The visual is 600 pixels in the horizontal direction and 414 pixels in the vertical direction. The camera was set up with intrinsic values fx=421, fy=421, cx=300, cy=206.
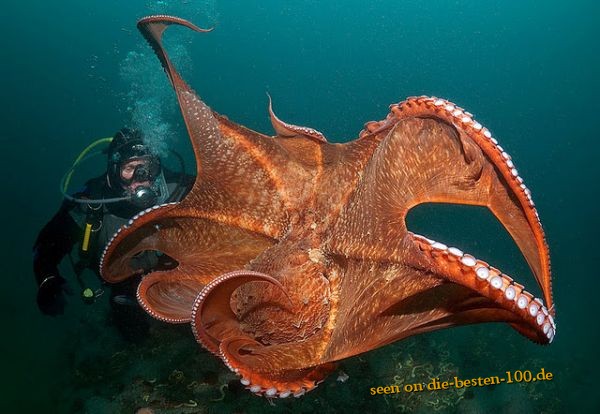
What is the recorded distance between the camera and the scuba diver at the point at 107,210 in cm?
598

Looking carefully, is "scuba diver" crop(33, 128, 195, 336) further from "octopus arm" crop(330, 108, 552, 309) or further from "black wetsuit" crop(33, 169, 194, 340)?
"octopus arm" crop(330, 108, 552, 309)

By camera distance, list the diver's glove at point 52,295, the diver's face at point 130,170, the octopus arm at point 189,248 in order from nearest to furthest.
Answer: the octopus arm at point 189,248 < the diver's face at point 130,170 < the diver's glove at point 52,295

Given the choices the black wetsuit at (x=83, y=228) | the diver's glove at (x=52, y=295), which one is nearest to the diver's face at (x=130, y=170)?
the black wetsuit at (x=83, y=228)

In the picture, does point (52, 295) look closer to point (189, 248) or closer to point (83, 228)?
point (83, 228)

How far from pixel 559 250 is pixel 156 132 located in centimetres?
2911

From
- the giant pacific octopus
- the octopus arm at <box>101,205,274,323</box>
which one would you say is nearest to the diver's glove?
the giant pacific octopus

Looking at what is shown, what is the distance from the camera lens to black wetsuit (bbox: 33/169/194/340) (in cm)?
632

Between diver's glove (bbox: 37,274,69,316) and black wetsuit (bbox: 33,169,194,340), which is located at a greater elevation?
black wetsuit (bbox: 33,169,194,340)

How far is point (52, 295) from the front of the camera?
657cm

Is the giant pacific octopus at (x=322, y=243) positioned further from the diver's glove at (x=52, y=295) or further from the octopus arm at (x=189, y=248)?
the diver's glove at (x=52, y=295)

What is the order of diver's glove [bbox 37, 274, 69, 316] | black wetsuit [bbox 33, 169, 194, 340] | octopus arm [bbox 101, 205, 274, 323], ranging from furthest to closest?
diver's glove [bbox 37, 274, 69, 316] → black wetsuit [bbox 33, 169, 194, 340] → octopus arm [bbox 101, 205, 274, 323]

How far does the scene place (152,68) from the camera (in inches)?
789

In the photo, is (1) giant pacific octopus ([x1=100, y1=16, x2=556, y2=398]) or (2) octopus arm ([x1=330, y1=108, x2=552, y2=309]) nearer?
(1) giant pacific octopus ([x1=100, y1=16, x2=556, y2=398])

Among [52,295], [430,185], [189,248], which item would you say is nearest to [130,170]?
[52,295]
